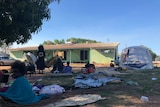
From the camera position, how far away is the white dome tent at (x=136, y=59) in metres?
25.3

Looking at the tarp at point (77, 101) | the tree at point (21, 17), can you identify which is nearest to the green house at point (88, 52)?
the tree at point (21, 17)

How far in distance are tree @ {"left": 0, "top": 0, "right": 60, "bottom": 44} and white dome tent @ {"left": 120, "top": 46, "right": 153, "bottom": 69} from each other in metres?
13.8

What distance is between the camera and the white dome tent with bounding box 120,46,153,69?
2530cm

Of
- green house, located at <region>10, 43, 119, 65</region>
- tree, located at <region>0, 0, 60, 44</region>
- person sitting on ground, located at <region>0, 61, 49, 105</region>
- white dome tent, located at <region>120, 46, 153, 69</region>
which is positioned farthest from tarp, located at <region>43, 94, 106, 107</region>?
green house, located at <region>10, 43, 119, 65</region>

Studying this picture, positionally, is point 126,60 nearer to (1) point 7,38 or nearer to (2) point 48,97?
(1) point 7,38

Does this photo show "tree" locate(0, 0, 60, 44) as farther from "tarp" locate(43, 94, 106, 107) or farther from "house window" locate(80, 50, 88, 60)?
"house window" locate(80, 50, 88, 60)

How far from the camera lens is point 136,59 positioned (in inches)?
1032

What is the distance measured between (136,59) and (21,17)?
16179 millimetres

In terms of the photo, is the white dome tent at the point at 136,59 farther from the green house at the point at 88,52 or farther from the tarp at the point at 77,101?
the tarp at the point at 77,101

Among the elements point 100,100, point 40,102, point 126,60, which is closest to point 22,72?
point 40,102

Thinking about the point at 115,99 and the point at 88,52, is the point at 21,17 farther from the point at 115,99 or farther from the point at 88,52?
the point at 88,52

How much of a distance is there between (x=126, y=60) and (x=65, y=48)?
2003cm

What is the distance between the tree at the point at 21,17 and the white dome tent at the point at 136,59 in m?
13.8

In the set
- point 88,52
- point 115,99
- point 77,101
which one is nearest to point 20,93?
point 77,101
